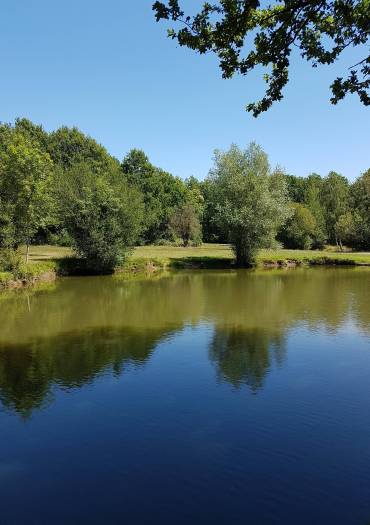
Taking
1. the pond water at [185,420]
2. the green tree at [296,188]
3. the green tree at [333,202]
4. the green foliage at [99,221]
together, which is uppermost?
the green tree at [296,188]

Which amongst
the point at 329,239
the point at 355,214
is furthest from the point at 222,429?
the point at 329,239

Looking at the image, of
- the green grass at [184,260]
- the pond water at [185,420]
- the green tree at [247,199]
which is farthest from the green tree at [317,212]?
the pond water at [185,420]

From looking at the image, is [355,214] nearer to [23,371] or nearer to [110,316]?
[110,316]

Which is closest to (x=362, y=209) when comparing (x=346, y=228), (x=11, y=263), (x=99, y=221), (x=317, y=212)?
(x=317, y=212)

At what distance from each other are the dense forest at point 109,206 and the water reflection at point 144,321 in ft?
18.9

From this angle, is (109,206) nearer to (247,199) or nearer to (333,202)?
(247,199)

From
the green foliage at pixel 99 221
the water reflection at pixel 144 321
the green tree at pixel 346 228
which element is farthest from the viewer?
the green tree at pixel 346 228

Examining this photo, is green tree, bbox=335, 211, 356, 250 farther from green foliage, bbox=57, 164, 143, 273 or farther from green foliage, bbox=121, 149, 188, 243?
green foliage, bbox=57, 164, 143, 273

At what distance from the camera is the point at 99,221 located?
4284 centimetres

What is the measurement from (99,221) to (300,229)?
38935mm

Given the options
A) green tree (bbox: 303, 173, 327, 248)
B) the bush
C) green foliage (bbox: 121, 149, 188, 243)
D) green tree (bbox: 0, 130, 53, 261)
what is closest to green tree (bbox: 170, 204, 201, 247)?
green foliage (bbox: 121, 149, 188, 243)

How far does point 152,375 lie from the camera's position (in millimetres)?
14133

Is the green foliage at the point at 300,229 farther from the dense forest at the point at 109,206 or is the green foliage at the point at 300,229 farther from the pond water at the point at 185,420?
the pond water at the point at 185,420

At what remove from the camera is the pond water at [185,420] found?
7562mm
